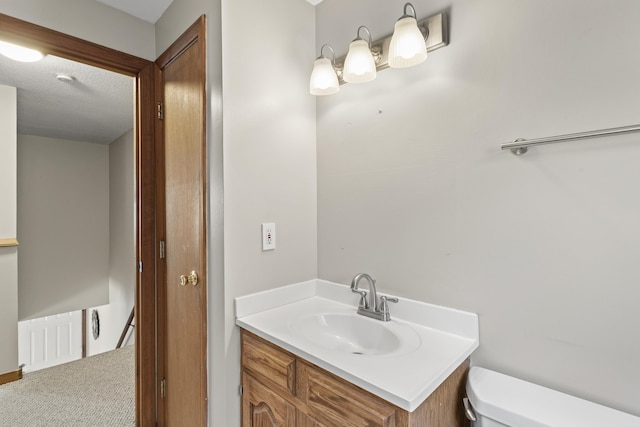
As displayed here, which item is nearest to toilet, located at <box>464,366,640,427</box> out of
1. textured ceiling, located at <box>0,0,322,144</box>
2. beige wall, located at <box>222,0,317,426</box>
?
beige wall, located at <box>222,0,317,426</box>

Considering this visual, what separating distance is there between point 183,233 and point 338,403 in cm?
108

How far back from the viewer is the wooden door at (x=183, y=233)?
55.2 inches

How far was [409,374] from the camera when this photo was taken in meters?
0.87

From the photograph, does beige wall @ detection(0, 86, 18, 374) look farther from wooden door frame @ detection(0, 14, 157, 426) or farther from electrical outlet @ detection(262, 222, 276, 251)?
electrical outlet @ detection(262, 222, 276, 251)

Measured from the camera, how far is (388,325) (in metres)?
1.25

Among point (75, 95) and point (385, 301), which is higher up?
point (75, 95)

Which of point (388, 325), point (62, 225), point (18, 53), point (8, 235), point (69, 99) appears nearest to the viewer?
point (388, 325)

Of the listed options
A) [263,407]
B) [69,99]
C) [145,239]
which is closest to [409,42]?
[263,407]

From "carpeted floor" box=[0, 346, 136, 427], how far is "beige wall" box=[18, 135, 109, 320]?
1793 millimetres

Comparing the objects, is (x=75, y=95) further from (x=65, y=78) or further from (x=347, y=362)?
(x=347, y=362)

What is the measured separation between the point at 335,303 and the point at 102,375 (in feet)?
7.63

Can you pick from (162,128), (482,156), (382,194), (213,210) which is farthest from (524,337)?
(162,128)

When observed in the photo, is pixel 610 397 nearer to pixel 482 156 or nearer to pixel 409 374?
pixel 409 374

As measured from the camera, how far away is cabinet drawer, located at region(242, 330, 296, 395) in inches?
43.3
